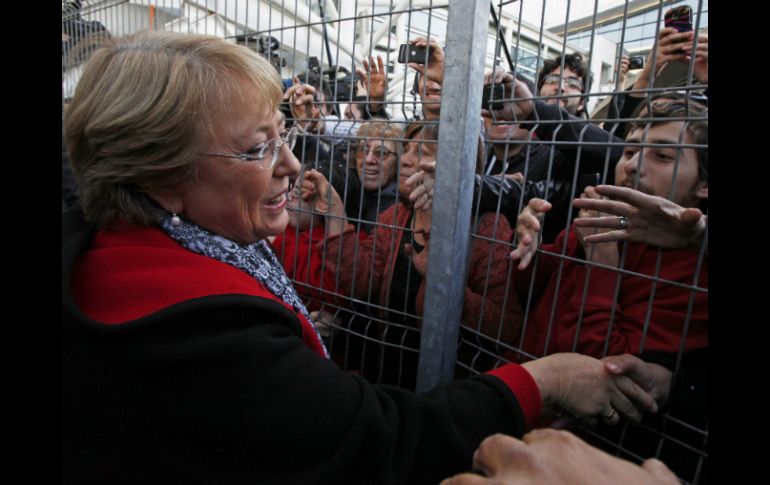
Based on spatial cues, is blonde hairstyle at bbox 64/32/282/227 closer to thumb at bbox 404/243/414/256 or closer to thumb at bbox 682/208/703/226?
thumb at bbox 404/243/414/256

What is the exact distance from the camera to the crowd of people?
2.82 ft

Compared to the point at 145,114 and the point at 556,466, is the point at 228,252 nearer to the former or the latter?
the point at 145,114

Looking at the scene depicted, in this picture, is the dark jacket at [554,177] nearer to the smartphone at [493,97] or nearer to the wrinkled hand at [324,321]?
the smartphone at [493,97]

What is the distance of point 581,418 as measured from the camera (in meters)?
1.14

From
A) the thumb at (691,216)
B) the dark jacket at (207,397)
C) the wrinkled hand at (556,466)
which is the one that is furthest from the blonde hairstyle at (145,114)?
the thumb at (691,216)

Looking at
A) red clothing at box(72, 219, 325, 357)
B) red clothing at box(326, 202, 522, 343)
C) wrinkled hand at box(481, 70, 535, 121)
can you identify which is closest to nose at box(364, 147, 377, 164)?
red clothing at box(326, 202, 522, 343)

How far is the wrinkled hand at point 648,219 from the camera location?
3.43ft

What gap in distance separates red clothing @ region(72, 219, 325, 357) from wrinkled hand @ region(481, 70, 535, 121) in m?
0.85

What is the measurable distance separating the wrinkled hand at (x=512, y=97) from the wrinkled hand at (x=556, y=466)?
0.92 metres

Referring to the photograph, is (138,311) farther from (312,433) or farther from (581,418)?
(581,418)
